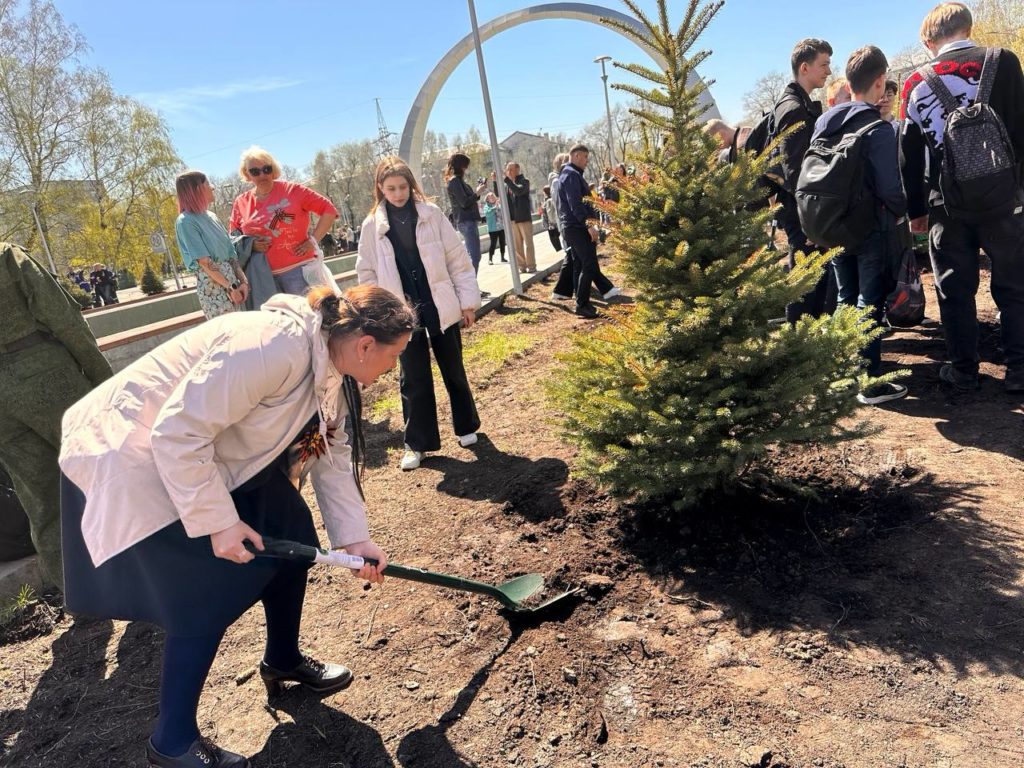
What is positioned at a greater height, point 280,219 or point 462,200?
point 462,200

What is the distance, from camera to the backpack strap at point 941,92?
3443 mm

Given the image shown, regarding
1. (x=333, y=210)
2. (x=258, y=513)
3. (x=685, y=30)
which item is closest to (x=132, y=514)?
(x=258, y=513)

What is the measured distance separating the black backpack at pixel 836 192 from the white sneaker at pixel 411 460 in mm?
2682

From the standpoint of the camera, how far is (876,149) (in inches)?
143

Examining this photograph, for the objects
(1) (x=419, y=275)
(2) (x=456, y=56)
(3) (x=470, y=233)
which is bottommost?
(1) (x=419, y=275)

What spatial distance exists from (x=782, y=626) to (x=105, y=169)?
111 feet

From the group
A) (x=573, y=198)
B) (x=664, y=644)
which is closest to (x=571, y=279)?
(x=573, y=198)

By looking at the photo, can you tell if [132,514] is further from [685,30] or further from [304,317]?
[685,30]

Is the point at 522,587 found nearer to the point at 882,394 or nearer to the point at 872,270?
the point at 882,394

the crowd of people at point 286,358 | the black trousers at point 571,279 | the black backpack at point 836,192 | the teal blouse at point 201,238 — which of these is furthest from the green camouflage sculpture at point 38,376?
the black trousers at point 571,279

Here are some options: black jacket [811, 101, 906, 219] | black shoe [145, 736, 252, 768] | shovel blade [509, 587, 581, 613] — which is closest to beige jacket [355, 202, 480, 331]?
shovel blade [509, 587, 581, 613]

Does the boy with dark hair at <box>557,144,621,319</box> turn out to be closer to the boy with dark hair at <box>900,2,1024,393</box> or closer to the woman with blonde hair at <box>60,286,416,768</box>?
the boy with dark hair at <box>900,2,1024,393</box>

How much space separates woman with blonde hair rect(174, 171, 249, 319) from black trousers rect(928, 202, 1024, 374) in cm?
433

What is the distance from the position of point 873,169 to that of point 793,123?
76 centimetres
